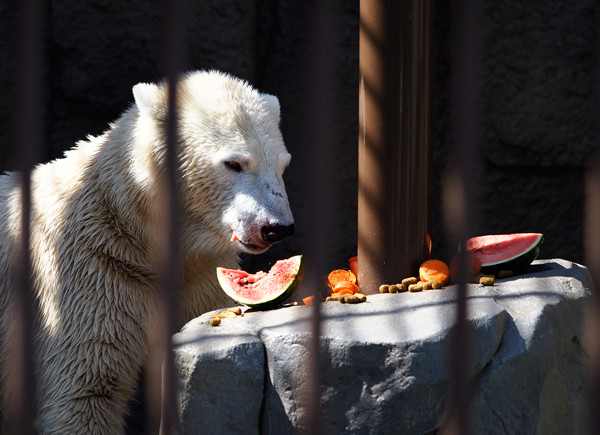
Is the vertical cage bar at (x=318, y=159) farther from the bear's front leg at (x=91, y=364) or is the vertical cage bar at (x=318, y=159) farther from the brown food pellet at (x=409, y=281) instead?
the bear's front leg at (x=91, y=364)

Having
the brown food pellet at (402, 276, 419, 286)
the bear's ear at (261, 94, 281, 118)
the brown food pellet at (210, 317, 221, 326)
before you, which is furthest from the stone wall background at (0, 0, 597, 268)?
the brown food pellet at (210, 317, 221, 326)

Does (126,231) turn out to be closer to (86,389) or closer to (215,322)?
(86,389)

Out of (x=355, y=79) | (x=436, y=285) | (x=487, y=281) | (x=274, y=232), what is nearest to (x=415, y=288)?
(x=436, y=285)

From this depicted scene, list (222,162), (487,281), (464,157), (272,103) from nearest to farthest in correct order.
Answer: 1. (464,157)
2. (487,281)
3. (222,162)
4. (272,103)

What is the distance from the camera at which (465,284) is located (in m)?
1.82

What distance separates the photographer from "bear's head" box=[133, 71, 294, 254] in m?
3.05

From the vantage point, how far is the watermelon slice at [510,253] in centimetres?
272

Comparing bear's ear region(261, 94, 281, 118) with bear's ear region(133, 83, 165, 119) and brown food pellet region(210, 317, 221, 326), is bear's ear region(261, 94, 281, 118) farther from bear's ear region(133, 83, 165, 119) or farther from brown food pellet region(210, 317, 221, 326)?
brown food pellet region(210, 317, 221, 326)

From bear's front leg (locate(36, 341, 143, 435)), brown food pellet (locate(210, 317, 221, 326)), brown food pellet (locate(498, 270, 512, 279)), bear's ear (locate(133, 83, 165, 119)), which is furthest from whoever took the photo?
bear's ear (locate(133, 83, 165, 119))

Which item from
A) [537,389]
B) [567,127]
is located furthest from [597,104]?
[567,127]

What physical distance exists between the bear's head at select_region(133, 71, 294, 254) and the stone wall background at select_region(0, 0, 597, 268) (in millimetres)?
1407

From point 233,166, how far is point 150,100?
445 millimetres

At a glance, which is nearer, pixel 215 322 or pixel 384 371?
pixel 384 371

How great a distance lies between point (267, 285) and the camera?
105 inches
